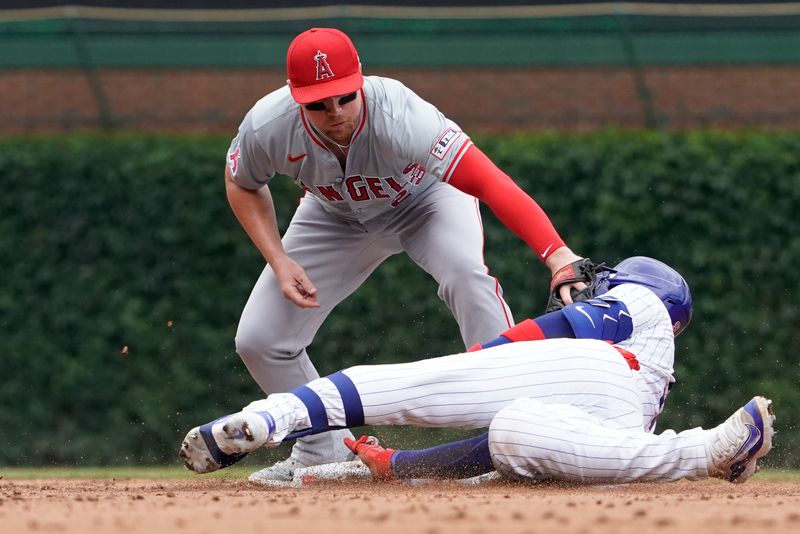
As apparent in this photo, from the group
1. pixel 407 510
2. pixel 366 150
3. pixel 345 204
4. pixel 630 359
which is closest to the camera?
pixel 407 510

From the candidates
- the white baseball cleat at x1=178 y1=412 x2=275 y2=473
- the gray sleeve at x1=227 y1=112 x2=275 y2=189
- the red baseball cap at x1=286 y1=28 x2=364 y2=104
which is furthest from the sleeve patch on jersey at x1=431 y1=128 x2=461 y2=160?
the white baseball cleat at x1=178 y1=412 x2=275 y2=473

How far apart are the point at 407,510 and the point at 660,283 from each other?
1818mm

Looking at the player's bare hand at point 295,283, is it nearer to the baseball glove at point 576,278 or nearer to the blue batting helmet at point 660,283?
the baseball glove at point 576,278

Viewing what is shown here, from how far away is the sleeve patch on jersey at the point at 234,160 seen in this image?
5125 millimetres

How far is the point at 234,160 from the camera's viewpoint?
5.16 meters

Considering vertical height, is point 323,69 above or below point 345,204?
above

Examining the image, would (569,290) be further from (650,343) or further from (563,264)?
(650,343)

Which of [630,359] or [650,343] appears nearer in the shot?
[630,359]

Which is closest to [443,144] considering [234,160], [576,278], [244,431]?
[576,278]

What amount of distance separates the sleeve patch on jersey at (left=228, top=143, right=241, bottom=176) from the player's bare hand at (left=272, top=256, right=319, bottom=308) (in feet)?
1.50

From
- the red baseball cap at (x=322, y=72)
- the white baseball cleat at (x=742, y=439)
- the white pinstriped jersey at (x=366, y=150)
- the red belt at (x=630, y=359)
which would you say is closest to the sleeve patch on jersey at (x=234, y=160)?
the white pinstriped jersey at (x=366, y=150)

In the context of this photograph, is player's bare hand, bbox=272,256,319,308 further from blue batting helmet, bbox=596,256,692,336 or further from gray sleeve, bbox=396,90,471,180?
blue batting helmet, bbox=596,256,692,336

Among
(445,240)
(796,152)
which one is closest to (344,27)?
(796,152)

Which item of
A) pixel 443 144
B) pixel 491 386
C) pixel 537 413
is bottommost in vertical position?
pixel 537 413
